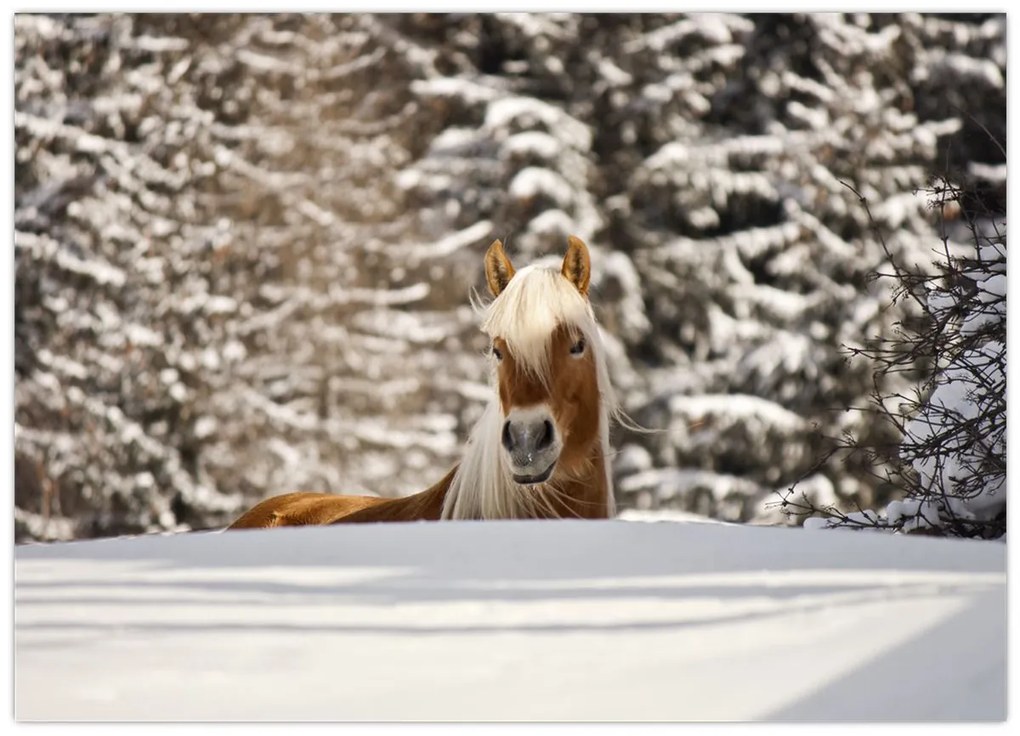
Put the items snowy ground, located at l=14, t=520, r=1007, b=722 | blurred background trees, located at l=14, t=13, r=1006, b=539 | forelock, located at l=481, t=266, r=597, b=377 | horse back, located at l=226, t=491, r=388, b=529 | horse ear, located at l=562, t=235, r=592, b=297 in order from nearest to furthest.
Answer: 1. snowy ground, located at l=14, t=520, r=1007, b=722
2. forelock, located at l=481, t=266, r=597, b=377
3. horse ear, located at l=562, t=235, r=592, b=297
4. horse back, located at l=226, t=491, r=388, b=529
5. blurred background trees, located at l=14, t=13, r=1006, b=539

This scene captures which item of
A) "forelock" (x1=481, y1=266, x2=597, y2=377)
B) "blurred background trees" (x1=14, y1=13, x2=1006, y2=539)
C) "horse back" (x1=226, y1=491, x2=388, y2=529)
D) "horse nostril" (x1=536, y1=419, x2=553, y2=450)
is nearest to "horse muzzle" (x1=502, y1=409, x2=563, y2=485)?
"horse nostril" (x1=536, y1=419, x2=553, y2=450)

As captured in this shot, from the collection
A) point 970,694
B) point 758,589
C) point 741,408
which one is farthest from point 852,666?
point 741,408

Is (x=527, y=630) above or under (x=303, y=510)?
above

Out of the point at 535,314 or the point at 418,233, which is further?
the point at 418,233

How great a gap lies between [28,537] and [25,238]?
5.20 ft

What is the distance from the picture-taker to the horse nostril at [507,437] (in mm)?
2920

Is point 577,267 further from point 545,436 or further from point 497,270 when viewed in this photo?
point 545,436

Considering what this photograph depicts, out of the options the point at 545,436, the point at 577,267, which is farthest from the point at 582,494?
the point at 577,267

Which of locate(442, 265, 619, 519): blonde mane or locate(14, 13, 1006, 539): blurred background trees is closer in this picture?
locate(442, 265, 619, 519): blonde mane

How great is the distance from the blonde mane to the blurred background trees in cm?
361

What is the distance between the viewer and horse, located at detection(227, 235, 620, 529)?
2.95 metres

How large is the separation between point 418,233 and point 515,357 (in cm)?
432

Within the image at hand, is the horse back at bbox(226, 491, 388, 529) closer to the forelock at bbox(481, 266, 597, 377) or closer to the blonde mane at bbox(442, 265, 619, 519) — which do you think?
the blonde mane at bbox(442, 265, 619, 519)

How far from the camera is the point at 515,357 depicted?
118 inches
